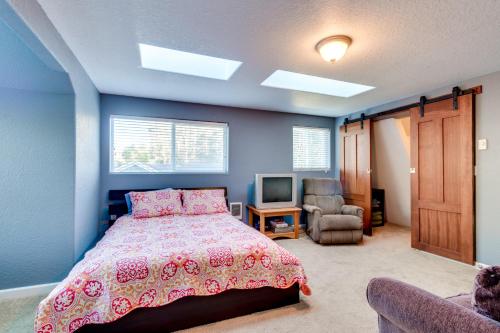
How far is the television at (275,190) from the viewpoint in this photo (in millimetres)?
4117

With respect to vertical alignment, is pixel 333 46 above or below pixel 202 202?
above

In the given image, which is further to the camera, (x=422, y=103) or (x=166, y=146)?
(x=166, y=146)

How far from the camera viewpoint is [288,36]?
2002mm

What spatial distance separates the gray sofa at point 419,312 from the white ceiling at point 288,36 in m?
1.73

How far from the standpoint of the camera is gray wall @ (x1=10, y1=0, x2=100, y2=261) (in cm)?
165

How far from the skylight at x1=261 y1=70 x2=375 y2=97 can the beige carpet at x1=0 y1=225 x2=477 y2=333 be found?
2.36 meters

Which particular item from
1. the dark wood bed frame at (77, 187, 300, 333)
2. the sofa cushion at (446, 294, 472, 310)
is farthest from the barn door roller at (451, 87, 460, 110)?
the dark wood bed frame at (77, 187, 300, 333)

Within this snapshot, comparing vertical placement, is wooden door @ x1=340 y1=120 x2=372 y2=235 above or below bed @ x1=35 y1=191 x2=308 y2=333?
above

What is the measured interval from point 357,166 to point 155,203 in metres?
3.63

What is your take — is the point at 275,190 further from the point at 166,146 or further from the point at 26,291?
the point at 26,291

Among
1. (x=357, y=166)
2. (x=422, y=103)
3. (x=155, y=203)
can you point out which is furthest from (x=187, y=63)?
(x=357, y=166)

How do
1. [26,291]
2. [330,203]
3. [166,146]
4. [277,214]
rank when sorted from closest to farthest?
[26,291], [166,146], [277,214], [330,203]

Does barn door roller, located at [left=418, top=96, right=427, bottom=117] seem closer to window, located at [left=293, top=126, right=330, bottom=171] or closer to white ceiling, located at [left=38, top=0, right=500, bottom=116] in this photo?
white ceiling, located at [left=38, top=0, right=500, bottom=116]

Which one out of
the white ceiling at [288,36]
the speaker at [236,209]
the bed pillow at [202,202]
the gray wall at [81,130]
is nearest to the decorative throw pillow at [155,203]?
the bed pillow at [202,202]
